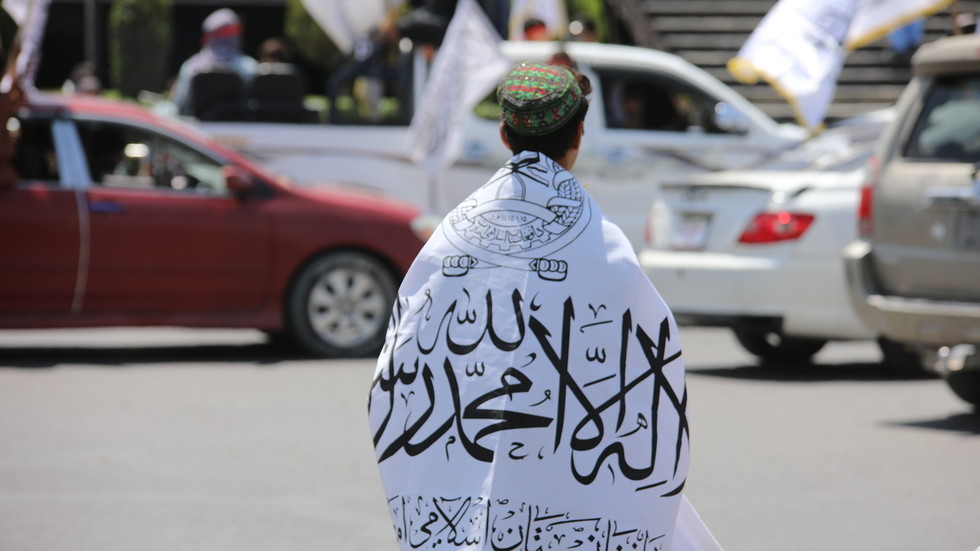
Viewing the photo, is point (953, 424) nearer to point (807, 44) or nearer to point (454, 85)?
point (807, 44)

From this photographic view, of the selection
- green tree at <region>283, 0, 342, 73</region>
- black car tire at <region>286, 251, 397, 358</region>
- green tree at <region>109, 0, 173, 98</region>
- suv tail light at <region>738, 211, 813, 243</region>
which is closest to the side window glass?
black car tire at <region>286, 251, 397, 358</region>

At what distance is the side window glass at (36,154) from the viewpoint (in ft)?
36.3

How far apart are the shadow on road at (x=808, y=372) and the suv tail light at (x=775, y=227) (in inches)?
34.8

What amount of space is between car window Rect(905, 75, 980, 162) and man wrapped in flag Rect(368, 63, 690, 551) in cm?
493

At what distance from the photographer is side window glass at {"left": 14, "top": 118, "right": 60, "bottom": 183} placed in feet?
36.3

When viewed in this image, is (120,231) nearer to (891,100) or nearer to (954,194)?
(954,194)

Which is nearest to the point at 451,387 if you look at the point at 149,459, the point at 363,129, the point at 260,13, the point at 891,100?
the point at 149,459

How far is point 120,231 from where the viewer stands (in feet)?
35.7

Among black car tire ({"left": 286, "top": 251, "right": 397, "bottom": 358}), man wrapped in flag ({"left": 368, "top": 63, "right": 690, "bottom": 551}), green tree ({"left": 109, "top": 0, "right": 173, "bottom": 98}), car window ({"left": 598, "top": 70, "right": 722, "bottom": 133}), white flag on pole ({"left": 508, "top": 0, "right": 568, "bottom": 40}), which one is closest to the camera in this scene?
man wrapped in flag ({"left": 368, "top": 63, "right": 690, "bottom": 551})

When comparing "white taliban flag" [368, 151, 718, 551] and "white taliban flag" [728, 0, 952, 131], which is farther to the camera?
"white taliban flag" [728, 0, 952, 131]

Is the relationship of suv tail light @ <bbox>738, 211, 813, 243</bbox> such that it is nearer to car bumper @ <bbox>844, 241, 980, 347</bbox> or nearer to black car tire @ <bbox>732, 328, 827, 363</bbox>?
black car tire @ <bbox>732, 328, 827, 363</bbox>

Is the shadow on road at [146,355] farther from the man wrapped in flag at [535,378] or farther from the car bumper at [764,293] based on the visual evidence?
the man wrapped in flag at [535,378]

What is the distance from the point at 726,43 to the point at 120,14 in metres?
12.6

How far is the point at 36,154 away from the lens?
11.1 metres
